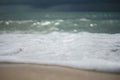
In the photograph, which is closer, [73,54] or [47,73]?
[47,73]

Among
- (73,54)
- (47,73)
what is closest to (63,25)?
(73,54)

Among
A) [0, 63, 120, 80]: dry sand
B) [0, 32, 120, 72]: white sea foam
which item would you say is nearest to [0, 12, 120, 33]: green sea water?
[0, 32, 120, 72]: white sea foam

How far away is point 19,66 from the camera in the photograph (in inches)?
121

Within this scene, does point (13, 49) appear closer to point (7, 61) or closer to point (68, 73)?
point (7, 61)

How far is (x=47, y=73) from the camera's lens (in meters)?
2.74

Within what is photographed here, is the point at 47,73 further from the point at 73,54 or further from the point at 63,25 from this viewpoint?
the point at 63,25

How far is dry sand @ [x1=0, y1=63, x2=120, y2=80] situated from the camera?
2.60 metres

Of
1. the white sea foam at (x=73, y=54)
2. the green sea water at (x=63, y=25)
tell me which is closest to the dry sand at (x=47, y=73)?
the white sea foam at (x=73, y=54)

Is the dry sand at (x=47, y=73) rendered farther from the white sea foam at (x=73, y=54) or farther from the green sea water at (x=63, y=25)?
the green sea water at (x=63, y=25)

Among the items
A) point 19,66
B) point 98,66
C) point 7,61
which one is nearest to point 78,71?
point 98,66

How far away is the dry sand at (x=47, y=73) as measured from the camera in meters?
2.60

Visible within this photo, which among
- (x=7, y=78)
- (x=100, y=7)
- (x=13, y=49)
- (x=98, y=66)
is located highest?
(x=100, y=7)

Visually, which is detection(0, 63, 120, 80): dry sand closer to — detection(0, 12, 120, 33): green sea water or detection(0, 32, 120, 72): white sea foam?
detection(0, 32, 120, 72): white sea foam

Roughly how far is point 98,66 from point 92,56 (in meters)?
0.60
